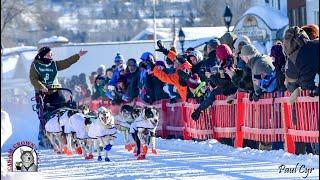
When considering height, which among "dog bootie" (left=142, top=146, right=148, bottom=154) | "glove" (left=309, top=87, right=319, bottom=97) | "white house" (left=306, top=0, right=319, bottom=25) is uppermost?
"white house" (left=306, top=0, right=319, bottom=25)

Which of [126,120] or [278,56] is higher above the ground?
[278,56]

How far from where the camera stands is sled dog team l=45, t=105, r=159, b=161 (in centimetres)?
1457

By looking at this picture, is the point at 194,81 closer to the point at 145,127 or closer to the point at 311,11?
the point at 145,127

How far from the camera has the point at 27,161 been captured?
973 centimetres

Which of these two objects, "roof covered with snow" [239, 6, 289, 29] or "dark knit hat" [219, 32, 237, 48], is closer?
"dark knit hat" [219, 32, 237, 48]

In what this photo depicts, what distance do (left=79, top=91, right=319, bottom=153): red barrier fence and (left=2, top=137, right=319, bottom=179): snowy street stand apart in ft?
0.91

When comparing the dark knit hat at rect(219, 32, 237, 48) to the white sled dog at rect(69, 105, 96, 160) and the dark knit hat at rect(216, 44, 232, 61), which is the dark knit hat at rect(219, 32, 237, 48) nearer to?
the dark knit hat at rect(216, 44, 232, 61)

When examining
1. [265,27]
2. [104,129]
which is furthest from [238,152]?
[265,27]

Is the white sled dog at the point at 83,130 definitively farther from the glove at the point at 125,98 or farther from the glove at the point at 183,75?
the glove at the point at 125,98

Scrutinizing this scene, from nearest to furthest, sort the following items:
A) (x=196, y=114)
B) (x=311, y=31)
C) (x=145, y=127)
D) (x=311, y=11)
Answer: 1. (x=311, y=31)
2. (x=145, y=127)
3. (x=196, y=114)
4. (x=311, y=11)

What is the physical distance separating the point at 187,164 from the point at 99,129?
1.93 meters

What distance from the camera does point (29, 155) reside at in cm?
977

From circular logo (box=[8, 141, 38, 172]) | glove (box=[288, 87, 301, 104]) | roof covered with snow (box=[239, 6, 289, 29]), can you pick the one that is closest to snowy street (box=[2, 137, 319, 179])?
glove (box=[288, 87, 301, 104])

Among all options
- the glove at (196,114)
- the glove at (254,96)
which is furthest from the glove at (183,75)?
the glove at (254,96)
